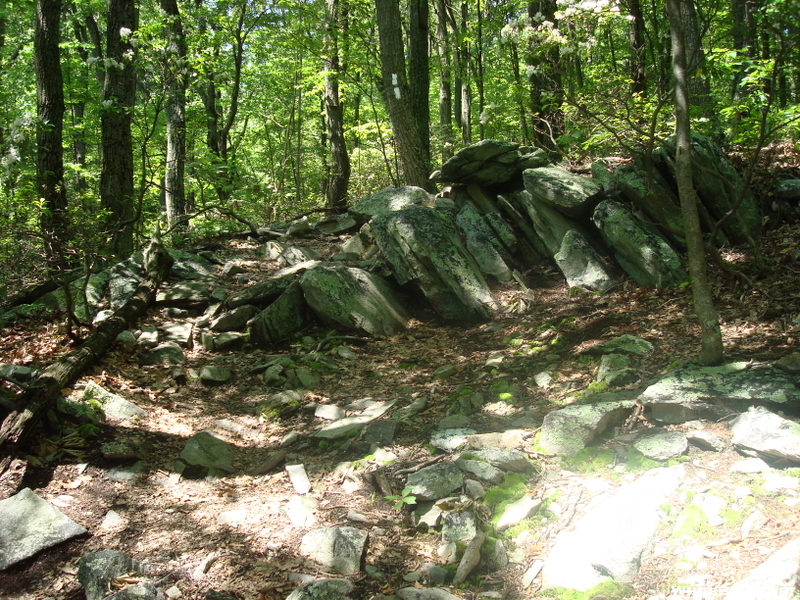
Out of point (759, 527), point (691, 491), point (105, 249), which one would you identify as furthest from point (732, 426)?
point (105, 249)

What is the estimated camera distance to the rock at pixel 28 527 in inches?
116

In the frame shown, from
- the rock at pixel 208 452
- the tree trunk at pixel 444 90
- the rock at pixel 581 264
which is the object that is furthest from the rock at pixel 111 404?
the tree trunk at pixel 444 90

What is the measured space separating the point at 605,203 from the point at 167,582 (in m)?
6.48

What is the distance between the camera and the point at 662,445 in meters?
3.58

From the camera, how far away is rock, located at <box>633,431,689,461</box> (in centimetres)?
351

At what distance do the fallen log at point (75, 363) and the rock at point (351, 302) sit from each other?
79.4 inches

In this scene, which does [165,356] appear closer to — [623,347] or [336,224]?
[623,347]

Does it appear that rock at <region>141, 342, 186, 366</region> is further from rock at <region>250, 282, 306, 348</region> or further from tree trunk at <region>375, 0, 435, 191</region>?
tree trunk at <region>375, 0, 435, 191</region>

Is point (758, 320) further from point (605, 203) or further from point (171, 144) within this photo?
point (171, 144)

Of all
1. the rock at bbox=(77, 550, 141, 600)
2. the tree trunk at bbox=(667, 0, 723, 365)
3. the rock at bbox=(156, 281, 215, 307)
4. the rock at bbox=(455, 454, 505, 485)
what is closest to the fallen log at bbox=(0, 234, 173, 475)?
the rock at bbox=(156, 281, 215, 307)

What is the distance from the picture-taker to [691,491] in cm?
307

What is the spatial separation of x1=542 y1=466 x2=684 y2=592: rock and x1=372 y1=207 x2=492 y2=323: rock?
12.8 ft

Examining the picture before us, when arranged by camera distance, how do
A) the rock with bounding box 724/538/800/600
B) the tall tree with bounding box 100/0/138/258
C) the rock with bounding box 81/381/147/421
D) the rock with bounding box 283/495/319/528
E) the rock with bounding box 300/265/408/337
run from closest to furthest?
the rock with bounding box 724/538/800/600 < the rock with bounding box 283/495/319/528 < the rock with bounding box 81/381/147/421 < the rock with bounding box 300/265/408/337 < the tall tree with bounding box 100/0/138/258

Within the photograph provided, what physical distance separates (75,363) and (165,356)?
1158mm
